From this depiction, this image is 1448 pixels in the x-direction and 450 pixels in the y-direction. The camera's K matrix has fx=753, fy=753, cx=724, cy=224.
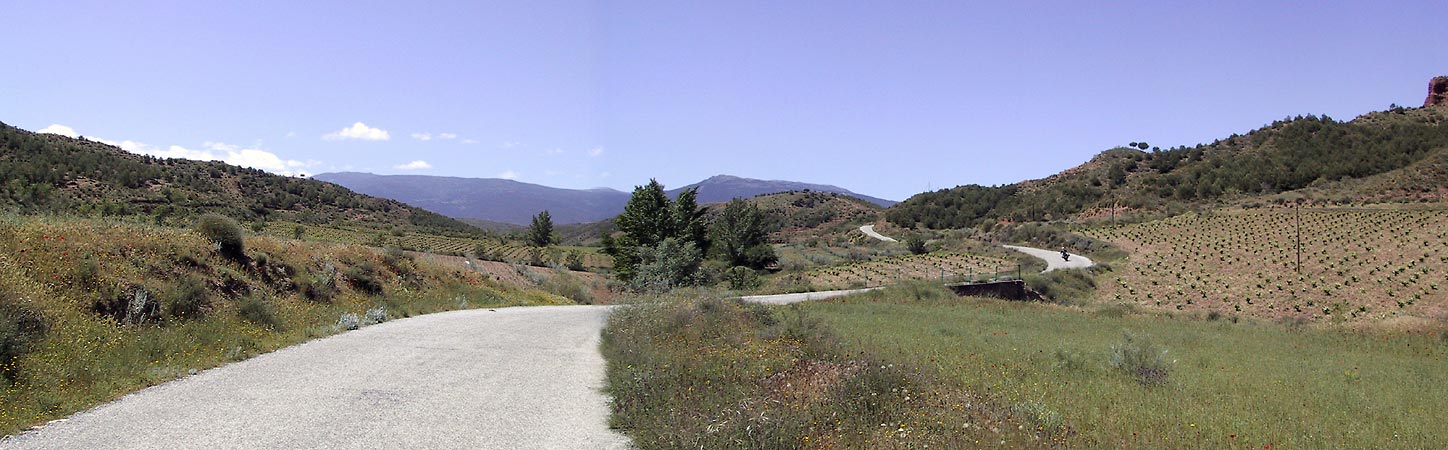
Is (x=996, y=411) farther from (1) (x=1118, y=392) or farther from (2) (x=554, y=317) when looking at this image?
(2) (x=554, y=317)

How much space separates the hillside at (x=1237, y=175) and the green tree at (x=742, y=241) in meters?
38.8

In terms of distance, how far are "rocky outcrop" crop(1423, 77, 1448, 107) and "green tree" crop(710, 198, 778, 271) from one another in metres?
113

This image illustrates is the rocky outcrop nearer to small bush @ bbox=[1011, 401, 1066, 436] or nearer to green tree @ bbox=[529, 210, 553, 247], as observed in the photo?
green tree @ bbox=[529, 210, 553, 247]

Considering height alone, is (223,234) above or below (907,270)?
above

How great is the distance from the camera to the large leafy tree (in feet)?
155

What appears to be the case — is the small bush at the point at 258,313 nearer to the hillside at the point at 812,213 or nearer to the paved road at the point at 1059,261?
the paved road at the point at 1059,261

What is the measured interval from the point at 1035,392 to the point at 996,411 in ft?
7.27

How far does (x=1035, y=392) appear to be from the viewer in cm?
949

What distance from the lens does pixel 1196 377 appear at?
38.3 feet

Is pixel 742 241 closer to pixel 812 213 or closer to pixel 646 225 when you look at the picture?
pixel 646 225

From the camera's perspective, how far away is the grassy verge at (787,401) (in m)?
6.64

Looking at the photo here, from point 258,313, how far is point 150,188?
5342 centimetres

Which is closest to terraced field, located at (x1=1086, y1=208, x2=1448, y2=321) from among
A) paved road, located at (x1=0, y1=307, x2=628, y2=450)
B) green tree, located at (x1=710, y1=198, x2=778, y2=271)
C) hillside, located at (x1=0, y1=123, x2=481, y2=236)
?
green tree, located at (x1=710, y1=198, x2=778, y2=271)

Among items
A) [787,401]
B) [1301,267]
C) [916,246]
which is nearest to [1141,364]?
[787,401]
